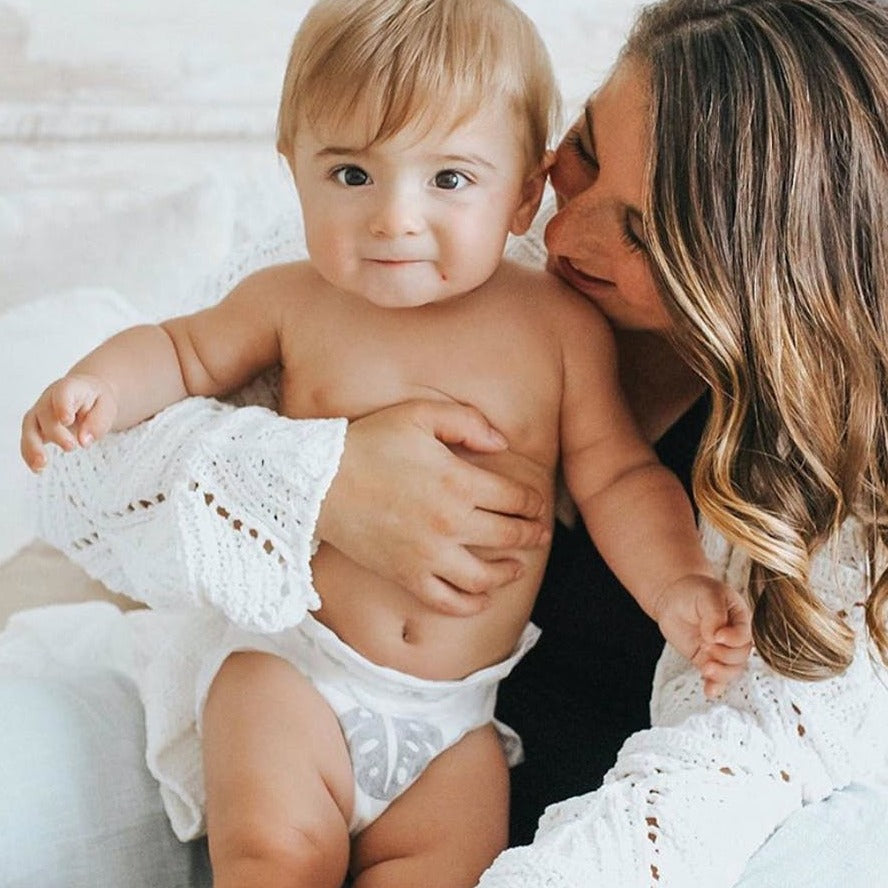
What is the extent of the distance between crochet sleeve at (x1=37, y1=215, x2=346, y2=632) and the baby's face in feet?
0.42

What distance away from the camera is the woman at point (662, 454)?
98cm

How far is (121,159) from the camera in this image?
2.02m

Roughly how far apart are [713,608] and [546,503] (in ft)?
0.68

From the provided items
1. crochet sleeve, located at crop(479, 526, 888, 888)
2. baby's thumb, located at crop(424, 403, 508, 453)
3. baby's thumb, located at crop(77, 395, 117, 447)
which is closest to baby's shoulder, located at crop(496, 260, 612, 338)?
baby's thumb, located at crop(424, 403, 508, 453)

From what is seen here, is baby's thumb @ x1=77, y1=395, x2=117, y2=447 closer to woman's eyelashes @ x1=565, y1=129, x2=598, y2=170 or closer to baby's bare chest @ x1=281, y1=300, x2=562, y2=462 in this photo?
baby's bare chest @ x1=281, y1=300, x2=562, y2=462

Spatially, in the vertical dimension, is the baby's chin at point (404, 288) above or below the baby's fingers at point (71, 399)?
above

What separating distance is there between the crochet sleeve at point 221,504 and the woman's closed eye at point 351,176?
19 centimetres

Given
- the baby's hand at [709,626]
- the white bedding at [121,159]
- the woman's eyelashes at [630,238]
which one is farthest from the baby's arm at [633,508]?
the white bedding at [121,159]

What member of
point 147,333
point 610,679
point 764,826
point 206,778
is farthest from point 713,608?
point 147,333

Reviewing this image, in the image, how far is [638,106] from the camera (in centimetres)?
105

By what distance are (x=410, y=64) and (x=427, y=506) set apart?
0.35m

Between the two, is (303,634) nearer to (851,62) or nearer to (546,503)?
(546,503)

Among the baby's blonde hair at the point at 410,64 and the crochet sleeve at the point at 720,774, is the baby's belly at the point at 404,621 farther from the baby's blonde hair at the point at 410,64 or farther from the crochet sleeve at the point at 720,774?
the baby's blonde hair at the point at 410,64

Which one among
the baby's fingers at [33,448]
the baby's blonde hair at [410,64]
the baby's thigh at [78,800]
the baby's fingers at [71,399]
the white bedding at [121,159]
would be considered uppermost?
the baby's blonde hair at [410,64]
